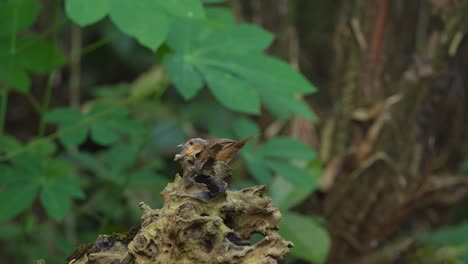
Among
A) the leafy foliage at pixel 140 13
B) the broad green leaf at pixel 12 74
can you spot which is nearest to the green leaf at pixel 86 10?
the leafy foliage at pixel 140 13

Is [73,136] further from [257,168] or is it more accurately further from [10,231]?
[10,231]

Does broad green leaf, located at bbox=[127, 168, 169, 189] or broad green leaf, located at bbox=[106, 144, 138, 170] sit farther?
broad green leaf, located at bbox=[127, 168, 169, 189]

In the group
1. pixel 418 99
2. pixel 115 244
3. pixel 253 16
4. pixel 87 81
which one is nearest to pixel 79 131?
pixel 253 16

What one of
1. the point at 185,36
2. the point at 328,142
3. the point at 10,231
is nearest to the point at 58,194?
the point at 185,36

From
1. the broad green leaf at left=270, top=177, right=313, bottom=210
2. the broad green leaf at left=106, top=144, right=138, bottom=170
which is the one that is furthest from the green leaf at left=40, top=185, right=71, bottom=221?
the broad green leaf at left=270, top=177, right=313, bottom=210

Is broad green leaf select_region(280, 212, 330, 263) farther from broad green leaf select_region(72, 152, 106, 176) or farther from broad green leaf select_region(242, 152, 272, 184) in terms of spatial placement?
broad green leaf select_region(72, 152, 106, 176)

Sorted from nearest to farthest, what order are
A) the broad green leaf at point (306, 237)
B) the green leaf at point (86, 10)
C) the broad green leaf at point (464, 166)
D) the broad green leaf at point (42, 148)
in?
the green leaf at point (86, 10), the broad green leaf at point (42, 148), the broad green leaf at point (306, 237), the broad green leaf at point (464, 166)

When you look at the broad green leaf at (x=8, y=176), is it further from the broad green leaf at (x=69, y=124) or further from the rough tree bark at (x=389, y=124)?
the rough tree bark at (x=389, y=124)
